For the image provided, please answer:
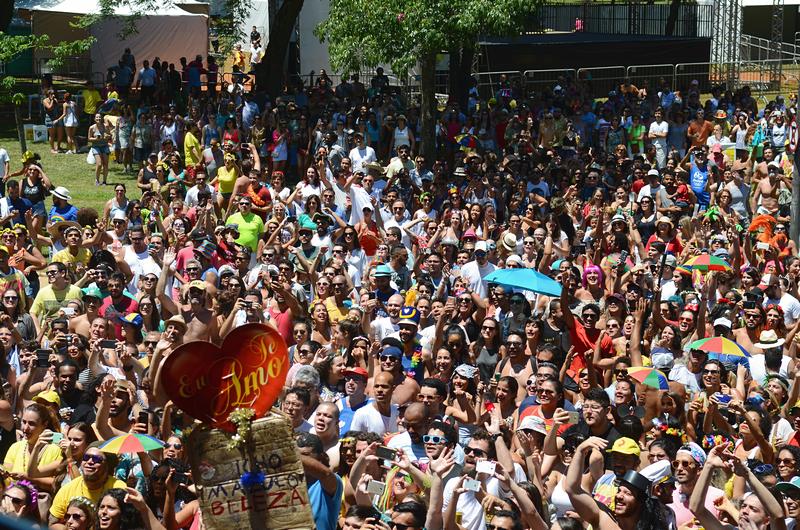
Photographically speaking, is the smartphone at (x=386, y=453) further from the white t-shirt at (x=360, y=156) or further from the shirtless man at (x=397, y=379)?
the white t-shirt at (x=360, y=156)

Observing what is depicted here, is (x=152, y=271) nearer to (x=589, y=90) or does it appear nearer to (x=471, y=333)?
(x=471, y=333)

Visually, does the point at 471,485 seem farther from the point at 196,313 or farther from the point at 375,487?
the point at 196,313

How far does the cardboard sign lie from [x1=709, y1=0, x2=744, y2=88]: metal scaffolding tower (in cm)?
2568

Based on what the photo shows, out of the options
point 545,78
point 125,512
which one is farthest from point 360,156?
point 125,512

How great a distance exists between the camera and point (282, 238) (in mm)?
14344

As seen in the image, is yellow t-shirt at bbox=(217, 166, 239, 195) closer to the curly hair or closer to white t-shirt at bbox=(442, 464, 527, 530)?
the curly hair

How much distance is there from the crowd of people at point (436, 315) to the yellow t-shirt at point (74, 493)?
0.06 feet

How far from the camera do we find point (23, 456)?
8047 millimetres

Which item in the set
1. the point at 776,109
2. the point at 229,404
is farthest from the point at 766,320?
the point at 776,109

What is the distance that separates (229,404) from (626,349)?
5.42 metres

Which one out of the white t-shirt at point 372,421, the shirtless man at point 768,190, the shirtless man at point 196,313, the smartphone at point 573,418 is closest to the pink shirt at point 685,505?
the smartphone at point 573,418

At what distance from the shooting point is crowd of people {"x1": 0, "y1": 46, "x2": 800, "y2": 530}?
7066 millimetres

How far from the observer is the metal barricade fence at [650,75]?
2773 centimetres

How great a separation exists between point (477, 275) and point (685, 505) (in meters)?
5.65
